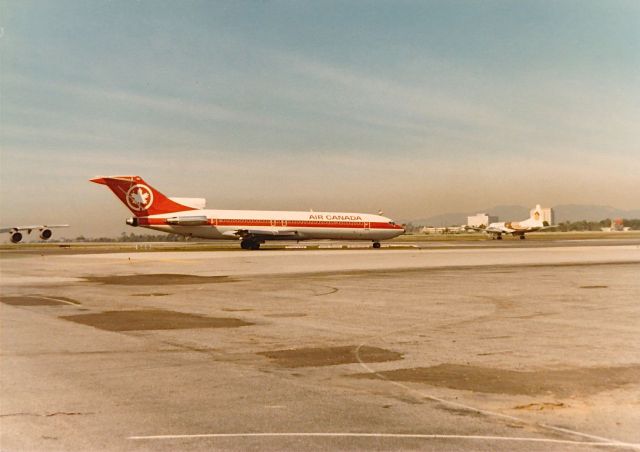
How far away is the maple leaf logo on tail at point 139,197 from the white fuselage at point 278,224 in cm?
138

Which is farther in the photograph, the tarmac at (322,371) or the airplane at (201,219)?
the airplane at (201,219)

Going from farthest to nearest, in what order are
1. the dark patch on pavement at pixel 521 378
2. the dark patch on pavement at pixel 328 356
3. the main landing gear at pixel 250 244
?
the main landing gear at pixel 250 244, the dark patch on pavement at pixel 328 356, the dark patch on pavement at pixel 521 378

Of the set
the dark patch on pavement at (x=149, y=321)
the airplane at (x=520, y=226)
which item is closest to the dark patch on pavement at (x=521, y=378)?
the dark patch on pavement at (x=149, y=321)

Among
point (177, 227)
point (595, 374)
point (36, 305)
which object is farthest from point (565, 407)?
point (177, 227)

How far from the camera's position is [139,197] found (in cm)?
6419

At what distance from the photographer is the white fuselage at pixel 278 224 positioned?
64.4 m

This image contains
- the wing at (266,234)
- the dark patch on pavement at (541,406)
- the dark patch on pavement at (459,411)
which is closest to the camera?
the dark patch on pavement at (459,411)

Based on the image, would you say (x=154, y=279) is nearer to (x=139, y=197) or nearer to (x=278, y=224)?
(x=139, y=197)

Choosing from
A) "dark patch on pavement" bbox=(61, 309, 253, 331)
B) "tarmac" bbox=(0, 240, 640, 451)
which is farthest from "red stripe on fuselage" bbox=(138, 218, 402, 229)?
A: "dark patch on pavement" bbox=(61, 309, 253, 331)

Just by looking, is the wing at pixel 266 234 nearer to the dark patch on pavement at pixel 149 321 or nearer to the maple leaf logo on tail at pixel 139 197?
the maple leaf logo on tail at pixel 139 197

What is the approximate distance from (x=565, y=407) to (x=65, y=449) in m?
5.46

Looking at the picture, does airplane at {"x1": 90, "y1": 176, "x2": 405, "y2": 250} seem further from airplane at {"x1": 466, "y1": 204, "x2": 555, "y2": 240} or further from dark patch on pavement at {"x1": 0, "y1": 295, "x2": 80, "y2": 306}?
airplane at {"x1": 466, "y1": 204, "x2": 555, "y2": 240}

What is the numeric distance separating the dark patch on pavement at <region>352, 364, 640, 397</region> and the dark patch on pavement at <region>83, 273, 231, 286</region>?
58.8 ft

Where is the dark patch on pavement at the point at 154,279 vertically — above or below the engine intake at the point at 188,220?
Answer: below
